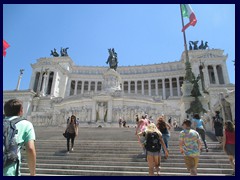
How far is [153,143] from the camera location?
4992 millimetres

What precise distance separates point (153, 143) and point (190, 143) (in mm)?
964

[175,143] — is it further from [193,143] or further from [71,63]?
[71,63]

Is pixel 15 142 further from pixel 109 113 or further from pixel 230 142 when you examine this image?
pixel 109 113

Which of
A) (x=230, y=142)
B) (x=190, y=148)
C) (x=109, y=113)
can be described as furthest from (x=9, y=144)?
(x=109, y=113)

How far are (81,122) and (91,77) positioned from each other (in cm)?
4318

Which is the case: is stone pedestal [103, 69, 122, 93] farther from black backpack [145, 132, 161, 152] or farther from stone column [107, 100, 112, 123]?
black backpack [145, 132, 161, 152]

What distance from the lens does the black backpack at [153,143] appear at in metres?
4.97

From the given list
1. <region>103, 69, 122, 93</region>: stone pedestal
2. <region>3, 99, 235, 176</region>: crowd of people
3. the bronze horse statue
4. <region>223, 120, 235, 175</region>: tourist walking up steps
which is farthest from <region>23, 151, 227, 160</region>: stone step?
the bronze horse statue

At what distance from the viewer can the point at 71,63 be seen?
231 feet

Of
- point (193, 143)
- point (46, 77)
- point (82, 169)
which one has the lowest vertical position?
point (82, 169)

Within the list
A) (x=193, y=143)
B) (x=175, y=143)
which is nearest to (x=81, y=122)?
(x=175, y=143)

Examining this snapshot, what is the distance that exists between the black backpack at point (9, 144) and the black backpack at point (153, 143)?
3166 mm
